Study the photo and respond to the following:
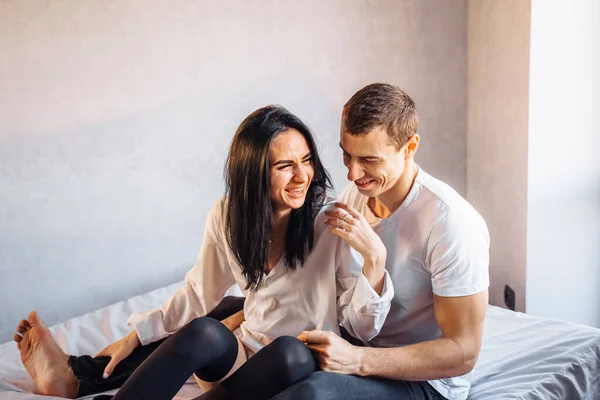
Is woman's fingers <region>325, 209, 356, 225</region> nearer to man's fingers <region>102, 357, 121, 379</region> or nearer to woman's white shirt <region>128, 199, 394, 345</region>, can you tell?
woman's white shirt <region>128, 199, 394, 345</region>

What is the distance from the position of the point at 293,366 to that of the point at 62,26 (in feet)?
4.80

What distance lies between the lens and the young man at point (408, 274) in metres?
1.32

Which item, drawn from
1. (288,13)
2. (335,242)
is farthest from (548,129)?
(335,242)

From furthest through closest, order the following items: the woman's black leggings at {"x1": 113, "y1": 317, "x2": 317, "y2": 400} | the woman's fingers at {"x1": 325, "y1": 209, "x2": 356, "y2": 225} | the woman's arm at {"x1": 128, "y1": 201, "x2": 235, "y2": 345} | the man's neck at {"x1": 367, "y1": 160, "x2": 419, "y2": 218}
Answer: the woman's arm at {"x1": 128, "y1": 201, "x2": 235, "y2": 345}
the man's neck at {"x1": 367, "y1": 160, "x2": 419, "y2": 218}
the woman's fingers at {"x1": 325, "y1": 209, "x2": 356, "y2": 225}
the woman's black leggings at {"x1": 113, "y1": 317, "x2": 317, "y2": 400}

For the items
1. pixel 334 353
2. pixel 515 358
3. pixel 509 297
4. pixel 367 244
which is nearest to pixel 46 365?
pixel 334 353

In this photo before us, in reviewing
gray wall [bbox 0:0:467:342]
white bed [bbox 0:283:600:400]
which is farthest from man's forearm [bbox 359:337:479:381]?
gray wall [bbox 0:0:467:342]

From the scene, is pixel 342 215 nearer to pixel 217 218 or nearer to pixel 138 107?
pixel 217 218

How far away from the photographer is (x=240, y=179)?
142 centimetres

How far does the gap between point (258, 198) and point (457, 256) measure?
0.44 metres

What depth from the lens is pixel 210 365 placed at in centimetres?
136

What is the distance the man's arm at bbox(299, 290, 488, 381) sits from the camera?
1320mm

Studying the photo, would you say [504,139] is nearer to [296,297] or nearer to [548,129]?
[548,129]

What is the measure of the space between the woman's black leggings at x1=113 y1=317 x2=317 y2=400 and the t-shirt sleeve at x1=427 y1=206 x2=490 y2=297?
1.05 ft

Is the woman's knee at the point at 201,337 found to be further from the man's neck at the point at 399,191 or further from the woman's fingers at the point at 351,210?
the man's neck at the point at 399,191
